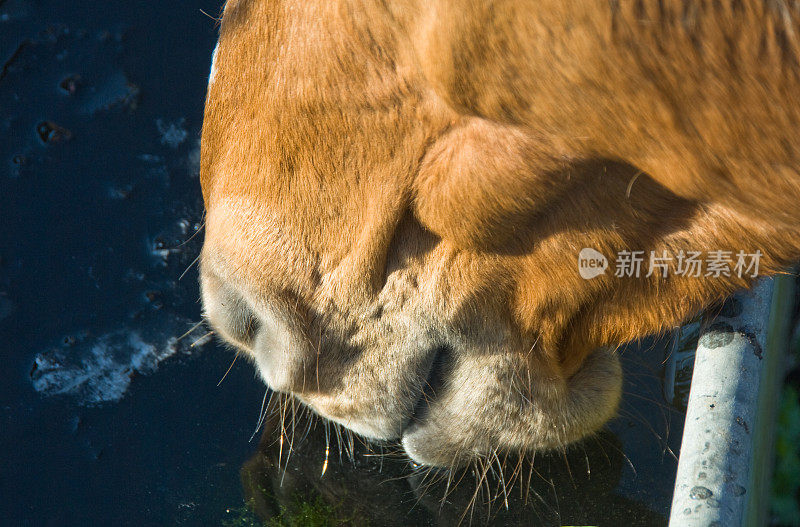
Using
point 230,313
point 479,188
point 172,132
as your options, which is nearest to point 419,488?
point 230,313

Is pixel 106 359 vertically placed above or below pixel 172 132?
below

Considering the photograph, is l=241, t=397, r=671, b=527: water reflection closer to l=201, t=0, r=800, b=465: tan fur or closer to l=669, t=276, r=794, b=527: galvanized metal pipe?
l=201, t=0, r=800, b=465: tan fur

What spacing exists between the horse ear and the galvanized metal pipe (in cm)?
53

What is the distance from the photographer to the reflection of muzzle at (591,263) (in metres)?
1.39

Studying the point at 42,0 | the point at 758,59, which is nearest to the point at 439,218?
the point at 758,59

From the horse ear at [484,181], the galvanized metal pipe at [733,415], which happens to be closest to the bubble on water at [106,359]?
the horse ear at [484,181]

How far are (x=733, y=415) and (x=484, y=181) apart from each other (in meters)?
0.67

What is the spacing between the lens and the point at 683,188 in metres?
1.13

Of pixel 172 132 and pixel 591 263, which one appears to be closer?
pixel 591 263

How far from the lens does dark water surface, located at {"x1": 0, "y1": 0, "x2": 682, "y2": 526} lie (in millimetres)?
2164

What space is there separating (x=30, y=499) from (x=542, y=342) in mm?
1516

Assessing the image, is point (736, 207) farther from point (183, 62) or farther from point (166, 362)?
point (183, 62)

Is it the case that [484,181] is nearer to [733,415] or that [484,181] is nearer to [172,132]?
[733,415]

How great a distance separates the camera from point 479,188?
1.25m
